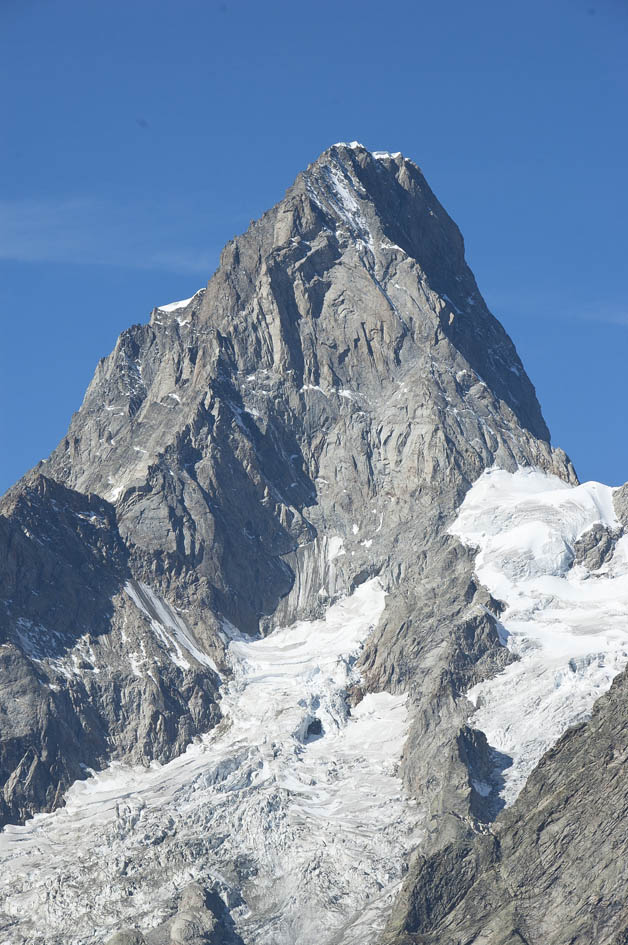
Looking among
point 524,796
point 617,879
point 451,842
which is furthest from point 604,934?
point 451,842

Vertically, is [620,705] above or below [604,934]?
above

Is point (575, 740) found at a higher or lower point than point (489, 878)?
higher

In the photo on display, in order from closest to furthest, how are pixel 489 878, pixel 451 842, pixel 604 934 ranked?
pixel 604 934 → pixel 489 878 → pixel 451 842

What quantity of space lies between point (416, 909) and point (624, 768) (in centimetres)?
2231

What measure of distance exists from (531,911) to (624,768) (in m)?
12.8

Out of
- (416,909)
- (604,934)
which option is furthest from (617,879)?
(416,909)

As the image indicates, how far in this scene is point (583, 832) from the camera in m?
176

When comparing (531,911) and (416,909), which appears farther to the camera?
(416,909)

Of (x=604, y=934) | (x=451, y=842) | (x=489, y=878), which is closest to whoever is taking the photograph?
(x=604, y=934)

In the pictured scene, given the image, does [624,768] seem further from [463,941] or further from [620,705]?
[463,941]

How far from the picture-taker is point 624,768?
17588 cm

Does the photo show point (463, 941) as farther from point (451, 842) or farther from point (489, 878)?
point (451, 842)

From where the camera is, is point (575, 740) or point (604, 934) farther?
point (575, 740)

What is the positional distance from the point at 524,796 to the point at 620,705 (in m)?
10.6
